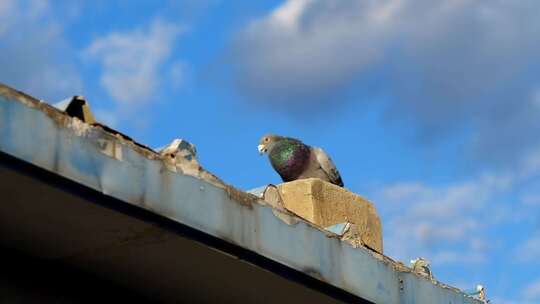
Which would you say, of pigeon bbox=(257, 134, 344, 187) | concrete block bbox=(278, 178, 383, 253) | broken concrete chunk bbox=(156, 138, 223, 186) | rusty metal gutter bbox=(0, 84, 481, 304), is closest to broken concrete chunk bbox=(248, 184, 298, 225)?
rusty metal gutter bbox=(0, 84, 481, 304)

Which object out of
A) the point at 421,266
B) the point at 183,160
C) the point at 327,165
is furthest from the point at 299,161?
the point at 183,160

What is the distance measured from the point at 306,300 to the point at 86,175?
2.13m

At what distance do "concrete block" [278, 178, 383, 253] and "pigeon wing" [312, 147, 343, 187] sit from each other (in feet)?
1.77

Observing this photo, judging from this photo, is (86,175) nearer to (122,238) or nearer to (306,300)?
(122,238)

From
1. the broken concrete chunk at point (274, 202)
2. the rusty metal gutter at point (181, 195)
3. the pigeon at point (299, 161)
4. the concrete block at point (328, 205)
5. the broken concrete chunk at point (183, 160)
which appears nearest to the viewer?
the rusty metal gutter at point (181, 195)

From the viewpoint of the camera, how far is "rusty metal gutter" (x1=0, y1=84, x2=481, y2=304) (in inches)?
189

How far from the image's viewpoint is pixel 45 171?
479cm

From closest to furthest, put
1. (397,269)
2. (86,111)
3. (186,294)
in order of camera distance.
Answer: (86,111) < (186,294) < (397,269)

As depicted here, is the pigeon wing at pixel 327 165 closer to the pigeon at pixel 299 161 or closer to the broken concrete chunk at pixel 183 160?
the pigeon at pixel 299 161

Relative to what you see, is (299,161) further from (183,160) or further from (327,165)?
(183,160)

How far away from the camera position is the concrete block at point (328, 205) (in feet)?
27.3

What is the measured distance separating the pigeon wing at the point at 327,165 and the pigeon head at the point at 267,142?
Result: 367 mm

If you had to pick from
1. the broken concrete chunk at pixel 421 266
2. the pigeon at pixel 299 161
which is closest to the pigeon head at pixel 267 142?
the pigeon at pixel 299 161

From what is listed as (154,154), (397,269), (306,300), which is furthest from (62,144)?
(397,269)
